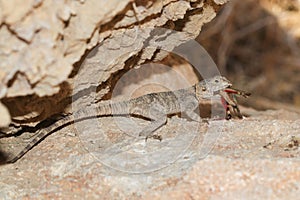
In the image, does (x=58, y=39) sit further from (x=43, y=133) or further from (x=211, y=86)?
(x=211, y=86)

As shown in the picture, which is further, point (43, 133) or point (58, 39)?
point (43, 133)

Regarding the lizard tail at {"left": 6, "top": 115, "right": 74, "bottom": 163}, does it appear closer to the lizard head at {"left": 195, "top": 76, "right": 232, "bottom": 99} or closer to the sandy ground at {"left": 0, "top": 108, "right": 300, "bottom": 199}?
the sandy ground at {"left": 0, "top": 108, "right": 300, "bottom": 199}

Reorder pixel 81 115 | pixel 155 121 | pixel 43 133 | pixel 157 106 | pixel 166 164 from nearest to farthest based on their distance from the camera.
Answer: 1. pixel 166 164
2. pixel 43 133
3. pixel 81 115
4. pixel 155 121
5. pixel 157 106

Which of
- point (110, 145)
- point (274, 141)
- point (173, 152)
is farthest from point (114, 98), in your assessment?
point (274, 141)

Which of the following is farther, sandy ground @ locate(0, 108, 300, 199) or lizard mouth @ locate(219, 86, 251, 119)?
lizard mouth @ locate(219, 86, 251, 119)

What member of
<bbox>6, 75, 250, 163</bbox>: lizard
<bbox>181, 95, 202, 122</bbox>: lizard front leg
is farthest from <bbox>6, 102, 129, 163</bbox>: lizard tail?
<bbox>181, 95, 202, 122</bbox>: lizard front leg

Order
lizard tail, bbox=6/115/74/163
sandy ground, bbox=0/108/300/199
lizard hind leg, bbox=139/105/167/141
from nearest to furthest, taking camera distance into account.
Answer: sandy ground, bbox=0/108/300/199 < lizard tail, bbox=6/115/74/163 < lizard hind leg, bbox=139/105/167/141

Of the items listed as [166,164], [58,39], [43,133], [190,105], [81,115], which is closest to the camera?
[58,39]

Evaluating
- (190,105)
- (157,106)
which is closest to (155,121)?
(157,106)
